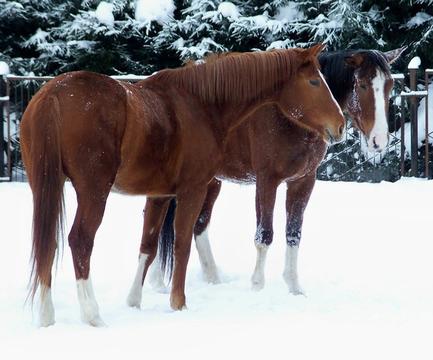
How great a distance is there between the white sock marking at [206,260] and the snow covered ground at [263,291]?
4.5 inches

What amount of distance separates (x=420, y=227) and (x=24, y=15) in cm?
855

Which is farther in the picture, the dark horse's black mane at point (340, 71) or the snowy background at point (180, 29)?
the snowy background at point (180, 29)

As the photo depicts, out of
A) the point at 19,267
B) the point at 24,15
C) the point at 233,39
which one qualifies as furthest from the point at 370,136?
the point at 24,15

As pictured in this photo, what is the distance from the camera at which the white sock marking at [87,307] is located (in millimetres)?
4398

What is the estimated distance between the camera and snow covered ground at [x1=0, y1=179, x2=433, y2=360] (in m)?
3.90

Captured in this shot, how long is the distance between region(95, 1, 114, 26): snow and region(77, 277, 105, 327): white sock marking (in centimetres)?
896

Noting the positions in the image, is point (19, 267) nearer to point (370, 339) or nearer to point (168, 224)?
point (168, 224)

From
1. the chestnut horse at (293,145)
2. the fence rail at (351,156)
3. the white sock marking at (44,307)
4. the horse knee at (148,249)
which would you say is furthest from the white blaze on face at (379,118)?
the fence rail at (351,156)

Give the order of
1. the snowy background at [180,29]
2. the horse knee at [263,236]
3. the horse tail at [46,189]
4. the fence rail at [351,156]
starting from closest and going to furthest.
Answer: the horse tail at [46,189] < the horse knee at [263,236] < the fence rail at [351,156] < the snowy background at [180,29]

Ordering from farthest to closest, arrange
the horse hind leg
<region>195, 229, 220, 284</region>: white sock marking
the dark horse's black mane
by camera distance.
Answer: <region>195, 229, 220, 284</region>: white sock marking
the dark horse's black mane
the horse hind leg

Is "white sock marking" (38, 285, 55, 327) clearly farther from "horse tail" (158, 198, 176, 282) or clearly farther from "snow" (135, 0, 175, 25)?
"snow" (135, 0, 175, 25)

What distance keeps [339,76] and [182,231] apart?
6.63 ft

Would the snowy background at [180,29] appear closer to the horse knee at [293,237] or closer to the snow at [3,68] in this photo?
the snow at [3,68]

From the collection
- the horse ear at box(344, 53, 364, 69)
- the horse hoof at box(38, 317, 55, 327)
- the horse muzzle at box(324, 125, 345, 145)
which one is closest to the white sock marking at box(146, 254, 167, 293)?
the horse hoof at box(38, 317, 55, 327)
